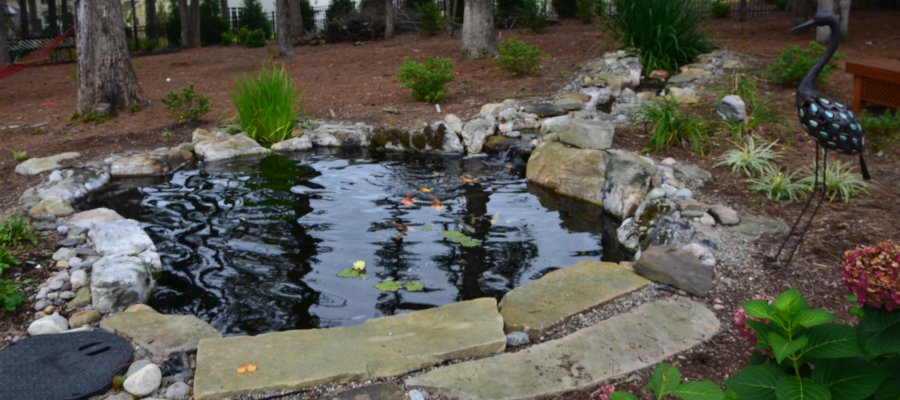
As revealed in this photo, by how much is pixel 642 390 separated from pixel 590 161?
3032mm

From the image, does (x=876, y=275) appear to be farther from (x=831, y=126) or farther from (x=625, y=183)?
(x=625, y=183)

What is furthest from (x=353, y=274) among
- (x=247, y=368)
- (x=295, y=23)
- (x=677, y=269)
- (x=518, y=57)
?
(x=295, y=23)

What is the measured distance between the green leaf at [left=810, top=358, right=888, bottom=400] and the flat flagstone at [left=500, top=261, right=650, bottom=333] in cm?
163

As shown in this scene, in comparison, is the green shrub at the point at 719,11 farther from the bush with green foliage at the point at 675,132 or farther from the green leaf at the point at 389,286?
the green leaf at the point at 389,286

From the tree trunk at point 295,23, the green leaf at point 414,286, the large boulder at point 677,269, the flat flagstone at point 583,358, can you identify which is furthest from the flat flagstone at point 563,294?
the tree trunk at point 295,23

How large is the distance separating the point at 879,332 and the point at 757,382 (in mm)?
269

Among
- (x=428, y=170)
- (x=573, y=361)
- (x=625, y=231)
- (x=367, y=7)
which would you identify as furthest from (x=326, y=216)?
(x=367, y=7)

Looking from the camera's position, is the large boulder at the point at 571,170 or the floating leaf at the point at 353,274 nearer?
the floating leaf at the point at 353,274

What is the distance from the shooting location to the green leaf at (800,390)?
1478 mm

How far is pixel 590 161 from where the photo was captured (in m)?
5.52

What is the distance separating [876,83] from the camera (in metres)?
6.08

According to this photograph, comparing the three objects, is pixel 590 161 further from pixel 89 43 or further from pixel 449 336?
pixel 89 43

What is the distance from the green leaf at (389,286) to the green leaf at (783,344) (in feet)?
8.03

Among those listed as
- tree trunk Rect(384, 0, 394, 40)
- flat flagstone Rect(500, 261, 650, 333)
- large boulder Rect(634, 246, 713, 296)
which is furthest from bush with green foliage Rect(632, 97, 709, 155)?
tree trunk Rect(384, 0, 394, 40)
